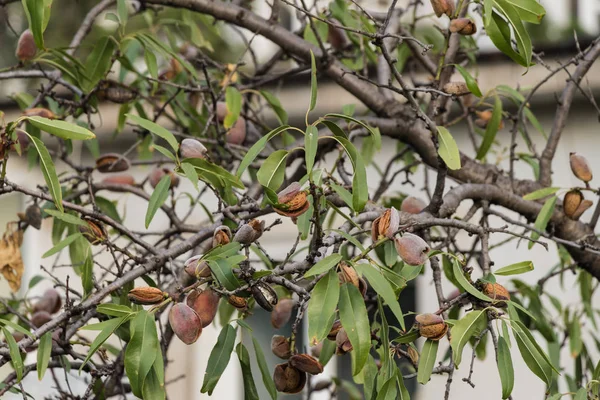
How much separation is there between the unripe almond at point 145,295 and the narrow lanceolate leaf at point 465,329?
286 millimetres

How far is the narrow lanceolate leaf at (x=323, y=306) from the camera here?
0.67 m

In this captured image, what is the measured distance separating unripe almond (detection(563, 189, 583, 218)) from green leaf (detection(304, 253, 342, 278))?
0.58m

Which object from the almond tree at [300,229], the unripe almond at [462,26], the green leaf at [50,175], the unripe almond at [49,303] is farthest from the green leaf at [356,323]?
the unripe almond at [49,303]

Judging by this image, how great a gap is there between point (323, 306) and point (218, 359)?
0.71ft

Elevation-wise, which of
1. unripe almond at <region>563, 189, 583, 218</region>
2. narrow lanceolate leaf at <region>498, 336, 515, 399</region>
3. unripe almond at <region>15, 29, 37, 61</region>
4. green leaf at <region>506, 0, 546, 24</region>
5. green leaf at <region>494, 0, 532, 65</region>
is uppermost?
unripe almond at <region>15, 29, 37, 61</region>

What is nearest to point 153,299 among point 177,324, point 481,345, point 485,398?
point 177,324

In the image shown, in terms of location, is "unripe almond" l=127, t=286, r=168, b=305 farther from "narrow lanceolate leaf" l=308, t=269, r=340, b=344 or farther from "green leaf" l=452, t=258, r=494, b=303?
"green leaf" l=452, t=258, r=494, b=303

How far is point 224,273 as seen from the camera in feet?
2.40

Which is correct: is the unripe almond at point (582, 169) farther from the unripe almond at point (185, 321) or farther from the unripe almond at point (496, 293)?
the unripe almond at point (185, 321)

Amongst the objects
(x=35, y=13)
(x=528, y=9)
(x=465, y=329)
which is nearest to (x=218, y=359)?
(x=465, y=329)

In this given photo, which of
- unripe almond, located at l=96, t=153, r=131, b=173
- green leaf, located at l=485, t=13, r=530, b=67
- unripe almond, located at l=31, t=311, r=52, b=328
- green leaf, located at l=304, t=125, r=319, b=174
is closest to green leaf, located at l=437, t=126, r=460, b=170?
green leaf, located at l=485, t=13, r=530, b=67

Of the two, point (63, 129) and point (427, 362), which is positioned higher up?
point (63, 129)

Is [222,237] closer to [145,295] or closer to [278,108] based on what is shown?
[145,295]

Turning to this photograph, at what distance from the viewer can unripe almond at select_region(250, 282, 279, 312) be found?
763 mm
